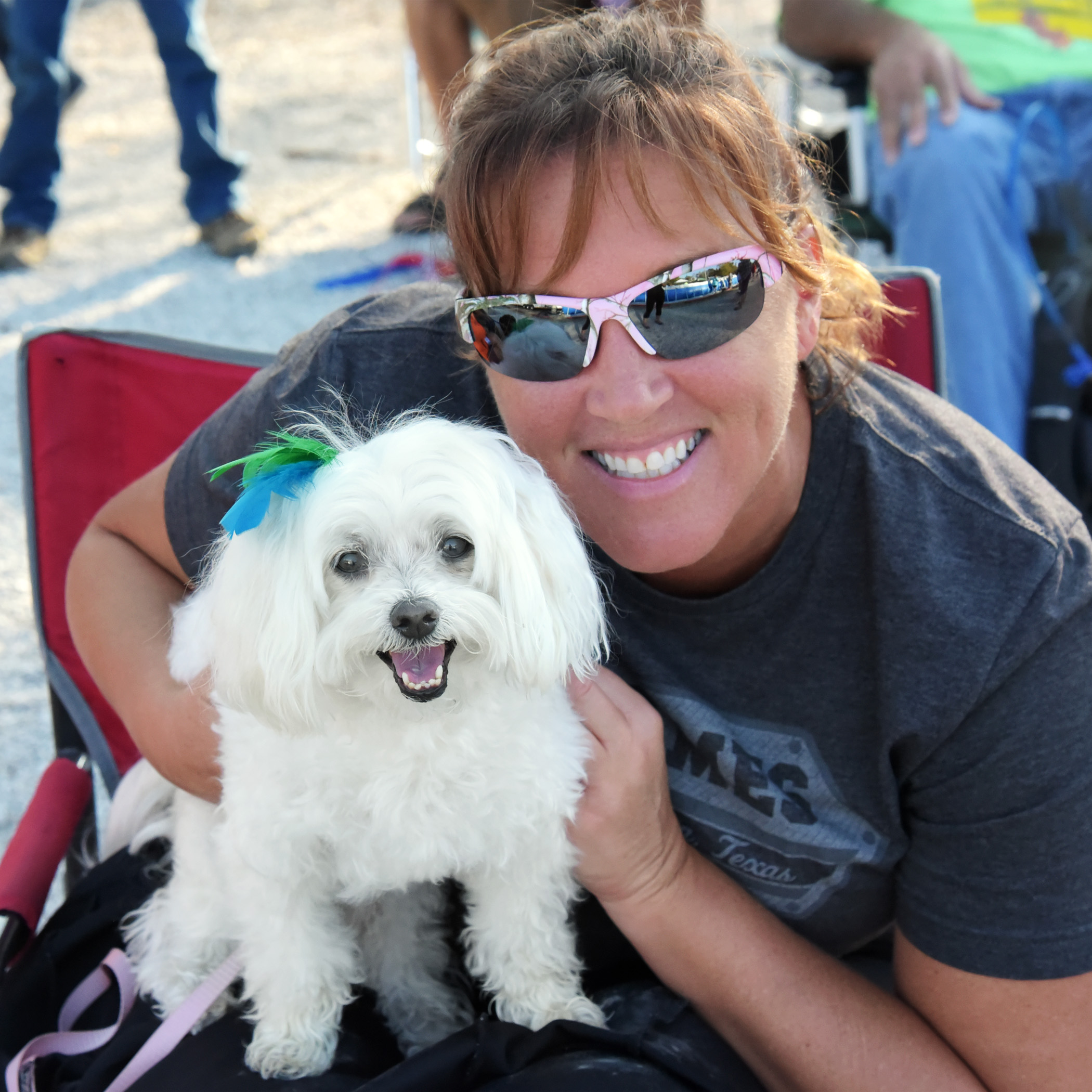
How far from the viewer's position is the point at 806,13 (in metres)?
3.25

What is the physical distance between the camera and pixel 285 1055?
1.47 meters

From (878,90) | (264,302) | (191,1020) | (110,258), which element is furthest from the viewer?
Answer: (110,258)

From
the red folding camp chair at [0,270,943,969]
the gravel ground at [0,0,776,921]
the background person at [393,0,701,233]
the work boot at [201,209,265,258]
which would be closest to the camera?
the red folding camp chair at [0,270,943,969]

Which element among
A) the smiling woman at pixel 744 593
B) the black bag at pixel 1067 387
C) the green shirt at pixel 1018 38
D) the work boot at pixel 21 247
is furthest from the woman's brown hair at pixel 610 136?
the work boot at pixel 21 247

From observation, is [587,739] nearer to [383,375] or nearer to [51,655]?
[383,375]

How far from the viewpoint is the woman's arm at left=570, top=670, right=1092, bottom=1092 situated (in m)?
1.40

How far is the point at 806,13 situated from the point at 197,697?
2.80 m

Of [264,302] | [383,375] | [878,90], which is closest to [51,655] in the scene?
[383,375]

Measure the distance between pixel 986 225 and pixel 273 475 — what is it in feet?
8.32

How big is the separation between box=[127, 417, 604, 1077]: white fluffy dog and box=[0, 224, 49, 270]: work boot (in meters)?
4.59

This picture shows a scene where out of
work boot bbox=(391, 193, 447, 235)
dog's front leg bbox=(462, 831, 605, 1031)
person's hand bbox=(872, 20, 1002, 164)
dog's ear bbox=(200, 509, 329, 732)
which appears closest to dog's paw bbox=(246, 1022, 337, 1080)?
dog's front leg bbox=(462, 831, 605, 1031)

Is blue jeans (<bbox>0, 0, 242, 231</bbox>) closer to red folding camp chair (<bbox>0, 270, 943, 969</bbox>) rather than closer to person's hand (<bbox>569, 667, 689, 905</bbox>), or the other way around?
red folding camp chair (<bbox>0, 270, 943, 969</bbox>)

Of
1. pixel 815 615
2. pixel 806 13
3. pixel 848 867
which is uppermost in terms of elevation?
pixel 806 13

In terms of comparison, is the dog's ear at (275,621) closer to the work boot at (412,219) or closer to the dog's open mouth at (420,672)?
the dog's open mouth at (420,672)
